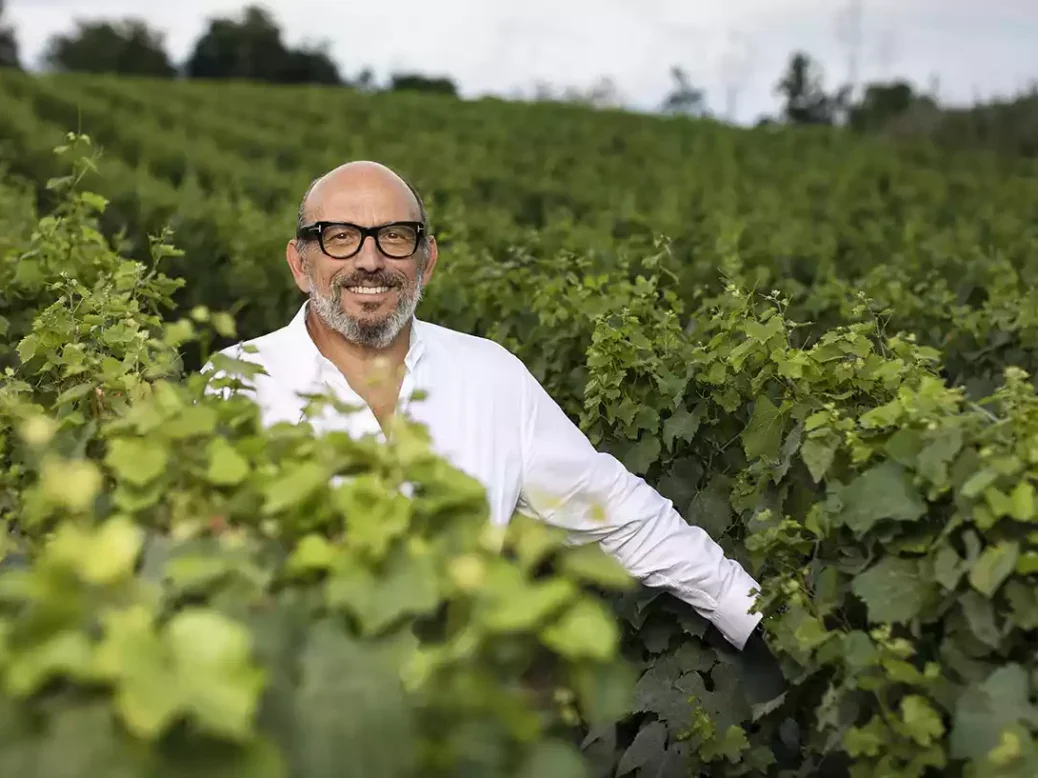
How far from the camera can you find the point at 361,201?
11.4 ft

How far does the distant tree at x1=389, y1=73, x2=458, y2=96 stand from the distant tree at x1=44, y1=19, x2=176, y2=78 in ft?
58.3

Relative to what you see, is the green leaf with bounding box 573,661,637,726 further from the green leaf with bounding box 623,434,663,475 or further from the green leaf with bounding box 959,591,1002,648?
the green leaf with bounding box 623,434,663,475

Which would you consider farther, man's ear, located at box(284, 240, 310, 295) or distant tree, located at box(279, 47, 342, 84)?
distant tree, located at box(279, 47, 342, 84)

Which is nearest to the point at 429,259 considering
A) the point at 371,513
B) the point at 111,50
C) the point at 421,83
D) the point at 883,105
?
the point at 371,513

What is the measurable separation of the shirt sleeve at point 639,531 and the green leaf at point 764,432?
27 cm

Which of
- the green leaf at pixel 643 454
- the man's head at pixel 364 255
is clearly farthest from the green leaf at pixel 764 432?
the man's head at pixel 364 255

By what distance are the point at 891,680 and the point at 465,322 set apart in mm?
3702

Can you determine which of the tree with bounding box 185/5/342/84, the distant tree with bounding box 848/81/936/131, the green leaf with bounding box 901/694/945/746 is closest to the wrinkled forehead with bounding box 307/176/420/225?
the green leaf with bounding box 901/694/945/746

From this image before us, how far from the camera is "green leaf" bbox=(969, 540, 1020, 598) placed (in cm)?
198

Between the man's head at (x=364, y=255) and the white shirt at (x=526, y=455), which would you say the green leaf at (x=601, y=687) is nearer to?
the white shirt at (x=526, y=455)

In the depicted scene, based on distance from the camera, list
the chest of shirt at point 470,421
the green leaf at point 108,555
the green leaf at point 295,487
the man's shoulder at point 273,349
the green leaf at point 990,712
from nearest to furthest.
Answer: the green leaf at point 108,555 → the green leaf at point 295,487 → the green leaf at point 990,712 → the chest of shirt at point 470,421 → the man's shoulder at point 273,349

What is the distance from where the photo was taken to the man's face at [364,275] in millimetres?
3451

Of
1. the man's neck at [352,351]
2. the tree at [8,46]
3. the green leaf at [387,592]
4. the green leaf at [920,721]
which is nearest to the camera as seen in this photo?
the green leaf at [387,592]

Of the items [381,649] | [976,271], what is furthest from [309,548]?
[976,271]
